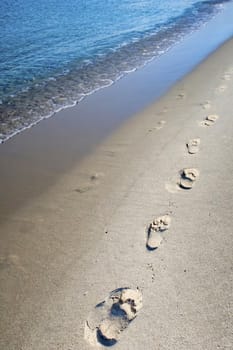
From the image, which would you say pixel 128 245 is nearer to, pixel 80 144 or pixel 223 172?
pixel 223 172

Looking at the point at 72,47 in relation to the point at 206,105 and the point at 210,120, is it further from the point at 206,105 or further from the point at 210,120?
the point at 210,120

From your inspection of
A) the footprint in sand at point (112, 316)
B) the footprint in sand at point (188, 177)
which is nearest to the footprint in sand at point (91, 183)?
the footprint in sand at point (188, 177)

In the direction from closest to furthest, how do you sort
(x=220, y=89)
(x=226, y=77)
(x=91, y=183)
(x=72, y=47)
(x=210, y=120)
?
(x=91, y=183) < (x=210, y=120) < (x=220, y=89) < (x=226, y=77) < (x=72, y=47)

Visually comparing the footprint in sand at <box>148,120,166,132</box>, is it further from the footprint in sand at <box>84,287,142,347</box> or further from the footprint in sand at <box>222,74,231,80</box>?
the footprint in sand at <box>84,287,142,347</box>

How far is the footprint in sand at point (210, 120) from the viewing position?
5.63m

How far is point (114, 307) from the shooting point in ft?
9.47

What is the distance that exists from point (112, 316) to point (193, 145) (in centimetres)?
307

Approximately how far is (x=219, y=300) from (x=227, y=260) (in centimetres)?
44

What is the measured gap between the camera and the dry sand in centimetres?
275

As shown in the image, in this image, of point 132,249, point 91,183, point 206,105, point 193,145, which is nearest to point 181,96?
point 206,105

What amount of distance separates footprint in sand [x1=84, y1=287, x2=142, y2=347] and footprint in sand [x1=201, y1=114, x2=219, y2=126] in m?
3.52

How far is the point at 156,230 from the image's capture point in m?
3.62

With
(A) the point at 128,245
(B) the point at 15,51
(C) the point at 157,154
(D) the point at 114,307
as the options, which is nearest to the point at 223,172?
(C) the point at 157,154

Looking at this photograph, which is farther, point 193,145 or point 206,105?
point 206,105
